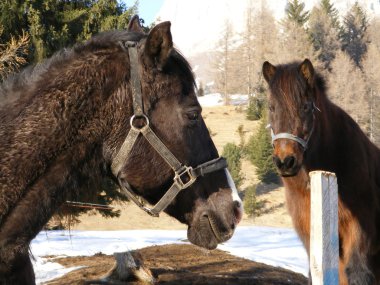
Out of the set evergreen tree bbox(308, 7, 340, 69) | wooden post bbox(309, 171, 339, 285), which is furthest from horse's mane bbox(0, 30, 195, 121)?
evergreen tree bbox(308, 7, 340, 69)

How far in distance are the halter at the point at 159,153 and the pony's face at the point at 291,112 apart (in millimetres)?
2058

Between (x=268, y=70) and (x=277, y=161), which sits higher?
(x=268, y=70)

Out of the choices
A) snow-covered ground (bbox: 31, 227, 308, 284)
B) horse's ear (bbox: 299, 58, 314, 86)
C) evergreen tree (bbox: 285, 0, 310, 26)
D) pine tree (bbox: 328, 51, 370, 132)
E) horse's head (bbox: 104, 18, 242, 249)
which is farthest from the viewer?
evergreen tree (bbox: 285, 0, 310, 26)

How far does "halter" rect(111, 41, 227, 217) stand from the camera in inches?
98.2

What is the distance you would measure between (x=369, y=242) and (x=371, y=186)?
55cm

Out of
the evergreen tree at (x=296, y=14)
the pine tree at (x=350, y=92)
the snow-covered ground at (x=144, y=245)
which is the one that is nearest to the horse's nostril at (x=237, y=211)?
the snow-covered ground at (x=144, y=245)

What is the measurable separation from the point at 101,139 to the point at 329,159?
316 cm

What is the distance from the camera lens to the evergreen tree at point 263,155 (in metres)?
30.6

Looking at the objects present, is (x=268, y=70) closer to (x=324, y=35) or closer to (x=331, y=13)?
(x=324, y=35)

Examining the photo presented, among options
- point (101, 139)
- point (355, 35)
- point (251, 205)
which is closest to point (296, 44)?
point (355, 35)

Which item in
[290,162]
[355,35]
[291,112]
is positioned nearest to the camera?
[290,162]

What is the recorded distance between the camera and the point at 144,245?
9195 mm

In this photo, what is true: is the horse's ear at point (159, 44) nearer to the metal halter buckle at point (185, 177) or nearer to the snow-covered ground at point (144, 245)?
the metal halter buckle at point (185, 177)

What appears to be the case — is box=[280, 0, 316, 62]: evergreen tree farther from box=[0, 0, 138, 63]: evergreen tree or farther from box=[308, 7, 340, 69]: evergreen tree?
box=[0, 0, 138, 63]: evergreen tree
